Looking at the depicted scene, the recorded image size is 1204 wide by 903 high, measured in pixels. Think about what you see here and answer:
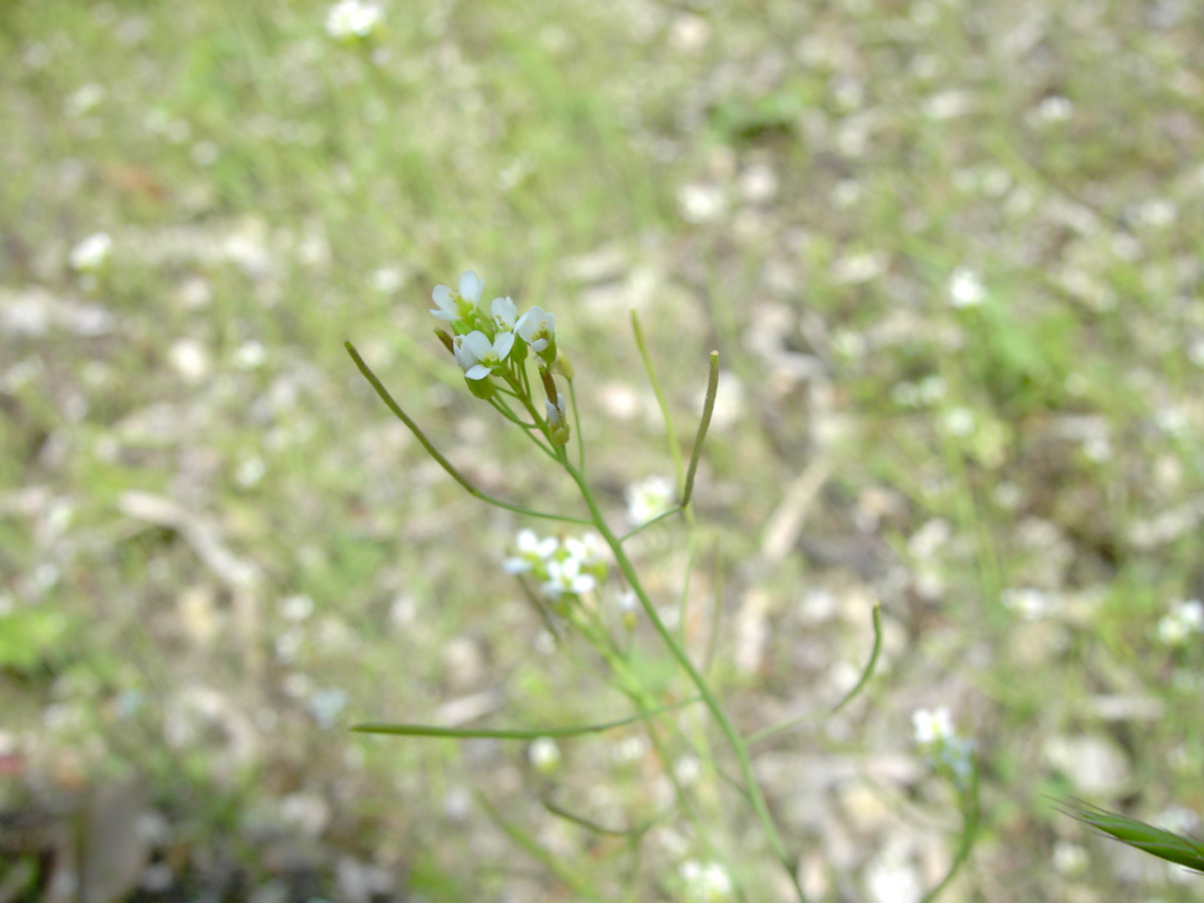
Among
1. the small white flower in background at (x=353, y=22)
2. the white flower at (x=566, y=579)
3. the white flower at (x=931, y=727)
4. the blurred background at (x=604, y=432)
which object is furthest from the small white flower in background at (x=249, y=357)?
the white flower at (x=931, y=727)

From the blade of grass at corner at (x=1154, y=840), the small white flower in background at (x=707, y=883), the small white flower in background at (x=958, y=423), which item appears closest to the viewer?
the blade of grass at corner at (x=1154, y=840)

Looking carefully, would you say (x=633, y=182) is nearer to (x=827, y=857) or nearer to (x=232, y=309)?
(x=232, y=309)

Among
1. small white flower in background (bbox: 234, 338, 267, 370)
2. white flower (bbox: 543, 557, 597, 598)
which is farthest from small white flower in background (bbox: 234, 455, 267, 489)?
white flower (bbox: 543, 557, 597, 598)

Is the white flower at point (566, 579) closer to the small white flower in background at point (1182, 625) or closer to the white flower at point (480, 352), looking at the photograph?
the white flower at point (480, 352)

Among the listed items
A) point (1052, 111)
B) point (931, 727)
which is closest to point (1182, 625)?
point (931, 727)

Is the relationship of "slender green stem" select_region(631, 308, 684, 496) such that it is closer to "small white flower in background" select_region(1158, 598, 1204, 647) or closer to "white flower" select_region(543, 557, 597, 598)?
"white flower" select_region(543, 557, 597, 598)

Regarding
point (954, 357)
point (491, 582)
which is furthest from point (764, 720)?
point (954, 357)
